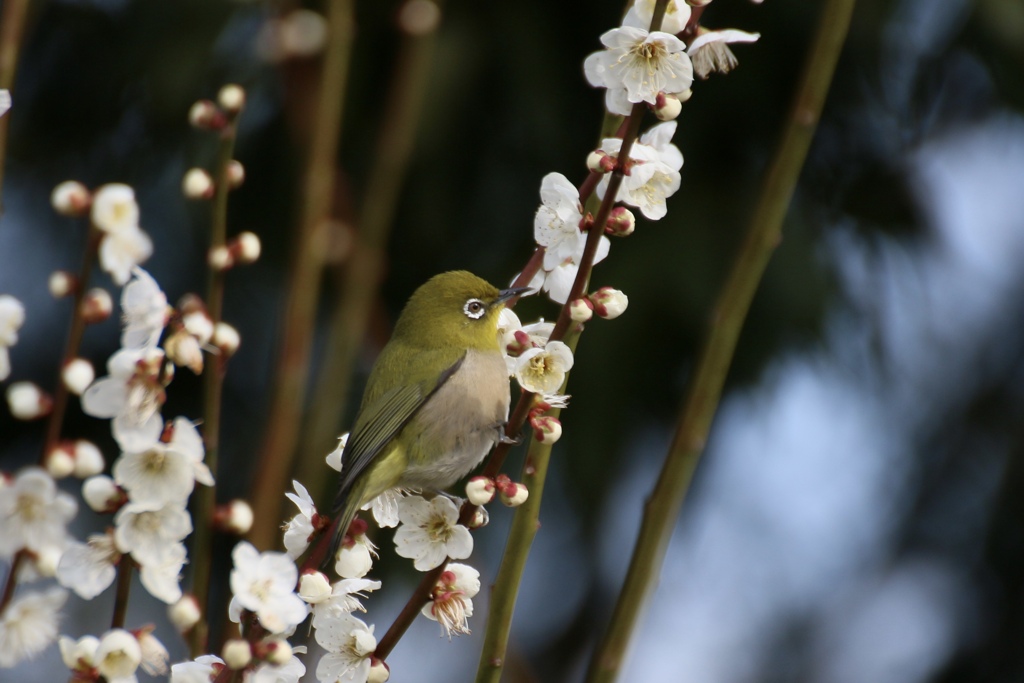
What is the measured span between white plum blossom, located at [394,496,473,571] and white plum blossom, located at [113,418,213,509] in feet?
1.66

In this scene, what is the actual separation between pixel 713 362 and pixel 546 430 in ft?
1.12

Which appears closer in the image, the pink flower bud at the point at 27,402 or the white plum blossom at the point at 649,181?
the pink flower bud at the point at 27,402

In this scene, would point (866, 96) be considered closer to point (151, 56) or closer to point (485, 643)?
point (151, 56)

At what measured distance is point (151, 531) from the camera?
4.61 feet

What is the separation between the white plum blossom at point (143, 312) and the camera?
55.4 inches

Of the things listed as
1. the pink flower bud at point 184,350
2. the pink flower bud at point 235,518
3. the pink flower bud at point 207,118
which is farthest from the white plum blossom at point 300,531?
the pink flower bud at point 207,118

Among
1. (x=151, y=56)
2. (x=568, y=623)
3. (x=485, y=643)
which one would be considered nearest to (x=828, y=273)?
(x=568, y=623)

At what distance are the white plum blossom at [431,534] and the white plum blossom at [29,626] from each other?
55cm

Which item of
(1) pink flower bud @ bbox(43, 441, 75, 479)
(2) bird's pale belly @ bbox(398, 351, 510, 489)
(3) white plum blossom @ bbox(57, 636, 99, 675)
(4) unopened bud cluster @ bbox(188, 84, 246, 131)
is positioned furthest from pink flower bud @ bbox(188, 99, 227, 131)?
(2) bird's pale belly @ bbox(398, 351, 510, 489)

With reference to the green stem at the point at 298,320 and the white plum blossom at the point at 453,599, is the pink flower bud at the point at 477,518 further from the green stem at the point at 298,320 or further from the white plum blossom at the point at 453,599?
the green stem at the point at 298,320

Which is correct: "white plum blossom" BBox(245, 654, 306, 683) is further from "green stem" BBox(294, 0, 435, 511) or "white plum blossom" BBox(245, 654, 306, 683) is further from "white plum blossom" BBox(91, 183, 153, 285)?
"green stem" BBox(294, 0, 435, 511)

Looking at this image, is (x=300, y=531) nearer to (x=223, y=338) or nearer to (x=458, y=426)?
(x=223, y=338)

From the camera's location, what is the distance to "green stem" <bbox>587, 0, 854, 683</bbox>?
5.53 feet

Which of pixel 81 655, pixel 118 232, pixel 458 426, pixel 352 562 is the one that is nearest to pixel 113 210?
pixel 118 232
